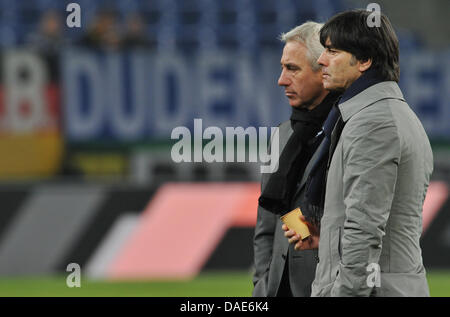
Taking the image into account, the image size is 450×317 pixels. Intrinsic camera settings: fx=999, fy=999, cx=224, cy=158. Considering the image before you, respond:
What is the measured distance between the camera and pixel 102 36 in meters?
10.8

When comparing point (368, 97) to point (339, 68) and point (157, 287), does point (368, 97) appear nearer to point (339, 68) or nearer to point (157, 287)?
point (339, 68)

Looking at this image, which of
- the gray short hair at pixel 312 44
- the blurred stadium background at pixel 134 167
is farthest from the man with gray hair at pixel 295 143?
the blurred stadium background at pixel 134 167

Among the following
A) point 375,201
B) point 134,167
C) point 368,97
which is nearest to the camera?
point 375,201

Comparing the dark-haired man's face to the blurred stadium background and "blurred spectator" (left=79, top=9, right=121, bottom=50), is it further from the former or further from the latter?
"blurred spectator" (left=79, top=9, right=121, bottom=50)

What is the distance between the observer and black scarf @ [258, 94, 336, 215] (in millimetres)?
3609

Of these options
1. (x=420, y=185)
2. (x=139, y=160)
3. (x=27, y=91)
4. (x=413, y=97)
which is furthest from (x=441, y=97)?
(x=420, y=185)

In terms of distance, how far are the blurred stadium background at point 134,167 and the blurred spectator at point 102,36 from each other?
2cm

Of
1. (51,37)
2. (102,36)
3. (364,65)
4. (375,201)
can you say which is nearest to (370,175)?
(375,201)

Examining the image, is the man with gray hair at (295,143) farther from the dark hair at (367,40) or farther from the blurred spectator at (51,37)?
the blurred spectator at (51,37)

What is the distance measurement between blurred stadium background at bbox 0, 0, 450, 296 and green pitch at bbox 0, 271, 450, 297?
0.8 inches

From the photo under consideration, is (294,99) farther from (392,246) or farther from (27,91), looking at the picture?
(27,91)

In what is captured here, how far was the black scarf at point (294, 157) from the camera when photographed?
11.8 feet

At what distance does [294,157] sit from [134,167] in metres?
6.78

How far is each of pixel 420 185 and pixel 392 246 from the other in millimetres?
198
